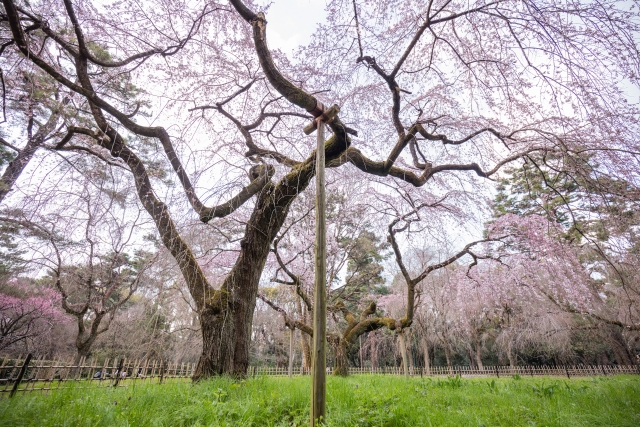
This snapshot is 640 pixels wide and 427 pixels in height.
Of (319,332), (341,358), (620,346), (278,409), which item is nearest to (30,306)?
(341,358)

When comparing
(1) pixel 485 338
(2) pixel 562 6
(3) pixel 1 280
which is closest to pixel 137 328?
(3) pixel 1 280

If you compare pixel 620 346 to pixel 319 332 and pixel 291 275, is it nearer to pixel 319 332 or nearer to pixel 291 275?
pixel 291 275

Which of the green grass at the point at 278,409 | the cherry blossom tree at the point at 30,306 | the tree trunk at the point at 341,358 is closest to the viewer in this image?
the green grass at the point at 278,409

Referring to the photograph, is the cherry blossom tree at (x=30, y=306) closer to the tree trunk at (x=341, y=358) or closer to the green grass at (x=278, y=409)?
the tree trunk at (x=341, y=358)

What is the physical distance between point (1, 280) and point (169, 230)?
882 cm

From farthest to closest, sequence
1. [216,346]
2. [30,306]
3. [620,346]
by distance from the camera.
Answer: [620,346] < [30,306] < [216,346]

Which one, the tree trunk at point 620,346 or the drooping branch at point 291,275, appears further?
the tree trunk at point 620,346

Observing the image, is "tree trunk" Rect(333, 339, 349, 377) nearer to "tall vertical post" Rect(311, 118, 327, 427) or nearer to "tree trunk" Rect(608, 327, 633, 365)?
"tall vertical post" Rect(311, 118, 327, 427)

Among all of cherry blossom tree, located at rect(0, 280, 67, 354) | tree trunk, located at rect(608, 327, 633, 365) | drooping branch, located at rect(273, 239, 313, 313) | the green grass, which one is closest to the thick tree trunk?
the green grass

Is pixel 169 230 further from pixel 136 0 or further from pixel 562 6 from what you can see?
pixel 562 6


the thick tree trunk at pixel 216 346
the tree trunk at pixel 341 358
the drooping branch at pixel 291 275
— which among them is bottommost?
the tree trunk at pixel 341 358

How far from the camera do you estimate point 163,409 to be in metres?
2.42

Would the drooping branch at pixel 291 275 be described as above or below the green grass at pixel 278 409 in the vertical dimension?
above

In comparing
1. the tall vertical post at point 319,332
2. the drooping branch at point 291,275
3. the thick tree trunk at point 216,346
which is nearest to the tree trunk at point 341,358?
the drooping branch at point 291,275
